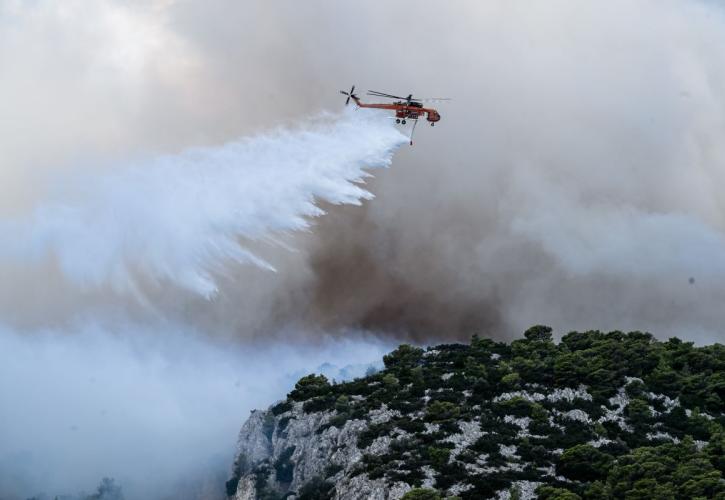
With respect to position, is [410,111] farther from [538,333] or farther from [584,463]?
[584,463]

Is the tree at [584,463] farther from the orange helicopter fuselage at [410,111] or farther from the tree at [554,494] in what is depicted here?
the orange helicopter fuselage at [410,111]

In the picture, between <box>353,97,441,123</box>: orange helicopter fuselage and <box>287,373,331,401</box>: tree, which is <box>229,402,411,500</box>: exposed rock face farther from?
<box>353,97,441,123</box>: orange helicopter fuselage

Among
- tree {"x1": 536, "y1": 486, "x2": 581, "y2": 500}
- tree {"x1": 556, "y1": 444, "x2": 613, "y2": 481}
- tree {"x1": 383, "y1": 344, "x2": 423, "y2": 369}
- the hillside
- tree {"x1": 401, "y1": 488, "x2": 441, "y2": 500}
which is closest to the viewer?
tree {"x1": 536, "y1": 486, "x2": 581, "y2": 500}

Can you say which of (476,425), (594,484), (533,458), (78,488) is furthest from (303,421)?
(78,488)

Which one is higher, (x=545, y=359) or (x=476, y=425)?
(x=545, y=359)

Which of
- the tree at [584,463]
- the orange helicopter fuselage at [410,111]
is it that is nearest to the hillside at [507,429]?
the tree at [584,463]

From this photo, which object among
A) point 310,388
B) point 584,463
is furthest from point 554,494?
point 310,388

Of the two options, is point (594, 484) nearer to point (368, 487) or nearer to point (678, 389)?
point (368, 487)

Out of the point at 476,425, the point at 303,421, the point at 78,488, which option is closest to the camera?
the point at 476,425

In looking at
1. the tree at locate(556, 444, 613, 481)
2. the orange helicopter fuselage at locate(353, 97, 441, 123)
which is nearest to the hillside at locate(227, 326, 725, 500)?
the tree at locate(556, 444, 613, 481)
